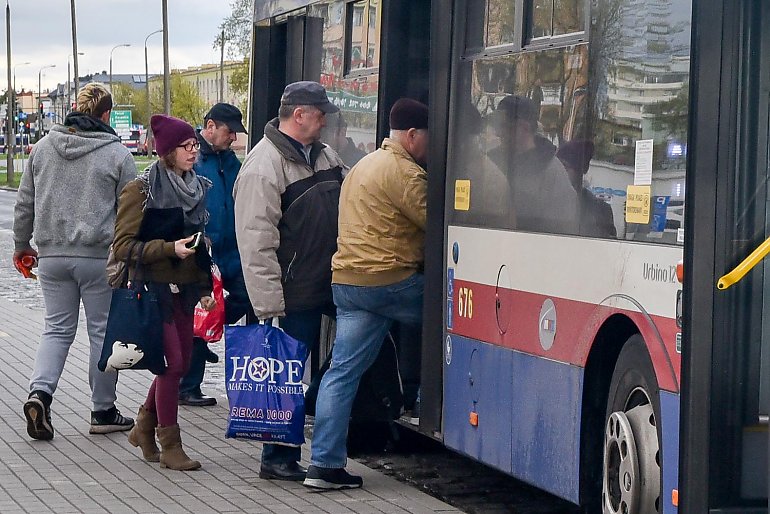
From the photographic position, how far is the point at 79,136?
8.64 metres

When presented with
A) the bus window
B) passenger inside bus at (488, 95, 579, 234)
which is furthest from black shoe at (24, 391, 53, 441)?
the bus window

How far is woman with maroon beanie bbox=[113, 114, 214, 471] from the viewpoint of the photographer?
759cm

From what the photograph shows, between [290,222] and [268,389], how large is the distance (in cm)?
81

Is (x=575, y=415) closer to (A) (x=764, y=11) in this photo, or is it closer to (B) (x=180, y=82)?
(A) (x=764, y=11)

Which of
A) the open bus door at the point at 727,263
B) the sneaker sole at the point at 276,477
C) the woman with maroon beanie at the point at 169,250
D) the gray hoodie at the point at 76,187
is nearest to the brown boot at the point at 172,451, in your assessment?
the woman with maroon beanie at the point at 169,250

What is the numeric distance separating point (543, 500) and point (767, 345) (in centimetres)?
282

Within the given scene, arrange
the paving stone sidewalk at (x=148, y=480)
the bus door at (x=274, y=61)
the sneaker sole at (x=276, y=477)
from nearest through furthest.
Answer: the paving stone sidewalk at (x=148, y=480), the sneaker sole at (x=276, y=477), the bus door at (x=274, y=61)

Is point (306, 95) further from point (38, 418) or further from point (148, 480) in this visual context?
point (38, 418)

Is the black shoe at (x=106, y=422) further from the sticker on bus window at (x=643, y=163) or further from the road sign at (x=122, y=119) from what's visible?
the road sign at (x=122, y=119)

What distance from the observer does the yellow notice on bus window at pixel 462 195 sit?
22.1ft

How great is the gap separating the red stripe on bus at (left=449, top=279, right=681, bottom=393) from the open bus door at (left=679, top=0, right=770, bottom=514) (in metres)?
0.25

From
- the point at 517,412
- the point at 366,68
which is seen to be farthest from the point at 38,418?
the point at 517,412

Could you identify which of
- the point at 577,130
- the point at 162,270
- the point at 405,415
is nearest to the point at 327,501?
the point at 405,415

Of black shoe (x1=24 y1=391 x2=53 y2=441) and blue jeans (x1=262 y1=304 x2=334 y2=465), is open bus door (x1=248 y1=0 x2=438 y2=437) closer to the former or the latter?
blue jeans (x1=262 y1=304 x2=334 y2=465)
